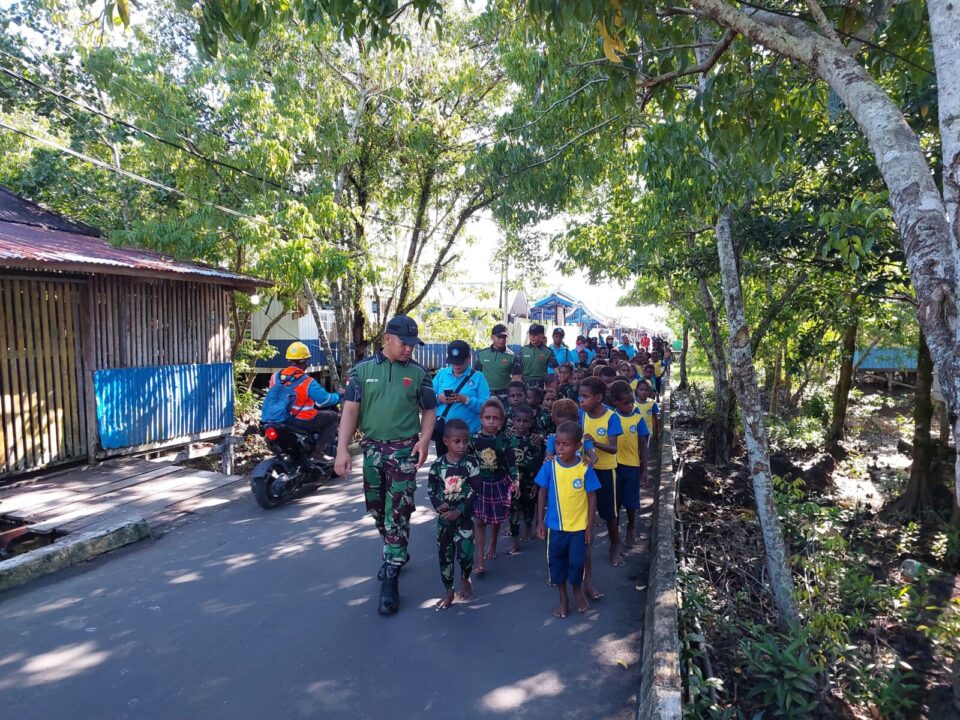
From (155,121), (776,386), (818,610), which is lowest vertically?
(818,610)

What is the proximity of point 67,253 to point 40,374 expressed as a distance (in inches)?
59.0

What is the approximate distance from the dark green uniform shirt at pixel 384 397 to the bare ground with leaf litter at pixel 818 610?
2309mm

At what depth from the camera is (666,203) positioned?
7.28 m

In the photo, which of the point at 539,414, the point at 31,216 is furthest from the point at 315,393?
the point at 31,216

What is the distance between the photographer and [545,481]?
440 centimetres

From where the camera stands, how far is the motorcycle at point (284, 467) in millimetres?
6582

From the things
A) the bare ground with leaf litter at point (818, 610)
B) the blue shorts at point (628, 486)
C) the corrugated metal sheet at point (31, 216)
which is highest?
the corrugated metal sheet at point (31, 216)

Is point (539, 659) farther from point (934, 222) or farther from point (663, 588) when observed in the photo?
point (934, 222)

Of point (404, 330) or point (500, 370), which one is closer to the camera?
point (404, 330)

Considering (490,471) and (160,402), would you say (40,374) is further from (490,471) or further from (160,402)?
(490,471)

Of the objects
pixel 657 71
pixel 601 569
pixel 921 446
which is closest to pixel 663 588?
pixel 601 569

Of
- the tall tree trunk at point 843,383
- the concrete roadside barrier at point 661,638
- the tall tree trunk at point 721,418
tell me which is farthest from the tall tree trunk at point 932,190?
the tall tree trunk at point 843,383

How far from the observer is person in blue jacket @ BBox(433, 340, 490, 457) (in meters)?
5.48

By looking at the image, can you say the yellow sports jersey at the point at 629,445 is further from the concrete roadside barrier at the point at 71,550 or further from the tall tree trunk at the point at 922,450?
the tall tree trunk at the point at 922,450
